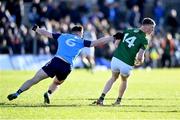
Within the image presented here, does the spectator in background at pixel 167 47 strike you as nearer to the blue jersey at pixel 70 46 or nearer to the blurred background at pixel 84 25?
the blurred background at pixel 84 25

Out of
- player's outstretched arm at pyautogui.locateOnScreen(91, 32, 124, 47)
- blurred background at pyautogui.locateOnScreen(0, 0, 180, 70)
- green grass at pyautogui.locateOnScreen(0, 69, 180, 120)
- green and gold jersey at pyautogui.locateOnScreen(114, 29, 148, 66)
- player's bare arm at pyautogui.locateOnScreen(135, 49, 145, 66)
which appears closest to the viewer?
green grass at pyautogui.locateOnScreen(0, 69, 180, 120)

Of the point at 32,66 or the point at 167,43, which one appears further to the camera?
the point at 167,43

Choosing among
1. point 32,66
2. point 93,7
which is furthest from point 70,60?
point 93,7

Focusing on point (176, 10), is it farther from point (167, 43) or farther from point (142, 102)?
point (142, 102)

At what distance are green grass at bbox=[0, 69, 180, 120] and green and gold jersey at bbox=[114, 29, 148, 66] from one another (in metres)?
1.21

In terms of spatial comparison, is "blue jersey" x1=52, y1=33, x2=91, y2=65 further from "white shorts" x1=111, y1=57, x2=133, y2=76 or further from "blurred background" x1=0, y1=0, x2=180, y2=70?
"blurred background" x1=0, y1=0, x2=180, y2=70

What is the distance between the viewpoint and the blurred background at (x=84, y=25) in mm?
37125

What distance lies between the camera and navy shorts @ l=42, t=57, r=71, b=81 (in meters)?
18.0

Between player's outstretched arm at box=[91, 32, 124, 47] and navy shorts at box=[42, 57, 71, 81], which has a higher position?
player's outstretched arm at box=[91, 32, 124, 47]

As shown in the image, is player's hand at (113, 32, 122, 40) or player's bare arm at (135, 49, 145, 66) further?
player's hand at (113, 32, 122, 40)

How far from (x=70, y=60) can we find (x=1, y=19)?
19.4 metres

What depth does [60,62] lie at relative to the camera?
18.1 m

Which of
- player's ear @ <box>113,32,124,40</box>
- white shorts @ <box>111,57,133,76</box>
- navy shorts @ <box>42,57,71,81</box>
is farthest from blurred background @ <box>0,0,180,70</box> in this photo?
navy shorts @ <box>42,57,71,81</box>

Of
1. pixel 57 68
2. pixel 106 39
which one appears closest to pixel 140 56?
pixel 106 39
